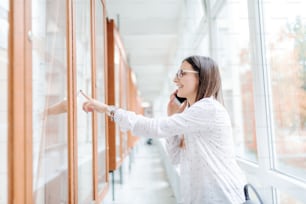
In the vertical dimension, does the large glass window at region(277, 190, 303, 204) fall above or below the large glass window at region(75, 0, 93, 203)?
below

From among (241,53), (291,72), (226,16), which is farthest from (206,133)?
(226,16)

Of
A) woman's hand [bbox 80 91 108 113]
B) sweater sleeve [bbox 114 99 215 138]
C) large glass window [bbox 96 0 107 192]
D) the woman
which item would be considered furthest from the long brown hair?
large glass window [bbox 96 0 107 192]

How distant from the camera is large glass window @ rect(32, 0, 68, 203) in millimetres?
699

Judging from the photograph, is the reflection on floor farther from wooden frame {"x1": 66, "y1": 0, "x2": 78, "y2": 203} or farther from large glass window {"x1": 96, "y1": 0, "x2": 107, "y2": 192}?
wooden frame {"x1": 66, "y1": 0, "x2": 78, "y2": 203}

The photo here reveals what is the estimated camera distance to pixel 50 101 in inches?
32.2

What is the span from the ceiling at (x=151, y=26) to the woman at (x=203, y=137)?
1.11 metres

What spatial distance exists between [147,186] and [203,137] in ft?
5.08

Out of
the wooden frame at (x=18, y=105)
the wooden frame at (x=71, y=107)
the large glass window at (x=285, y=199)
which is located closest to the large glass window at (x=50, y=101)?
the wooden frame at (x=71, y=107)

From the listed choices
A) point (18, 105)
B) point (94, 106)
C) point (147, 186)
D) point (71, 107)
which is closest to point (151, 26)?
point (147, 186)

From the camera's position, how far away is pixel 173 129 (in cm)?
88

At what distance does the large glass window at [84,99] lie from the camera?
3.27 ft

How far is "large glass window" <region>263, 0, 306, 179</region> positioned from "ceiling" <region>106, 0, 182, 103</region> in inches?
38.4

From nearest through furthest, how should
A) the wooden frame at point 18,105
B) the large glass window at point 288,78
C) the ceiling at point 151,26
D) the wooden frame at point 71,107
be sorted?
the wooden frame at point 18,105 → the wooden frame at point 71,107 → the large glass window at point 288,78 → the ceiling at point 151,26

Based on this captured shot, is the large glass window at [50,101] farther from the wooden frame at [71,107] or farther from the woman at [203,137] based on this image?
the woman at [203,137]
